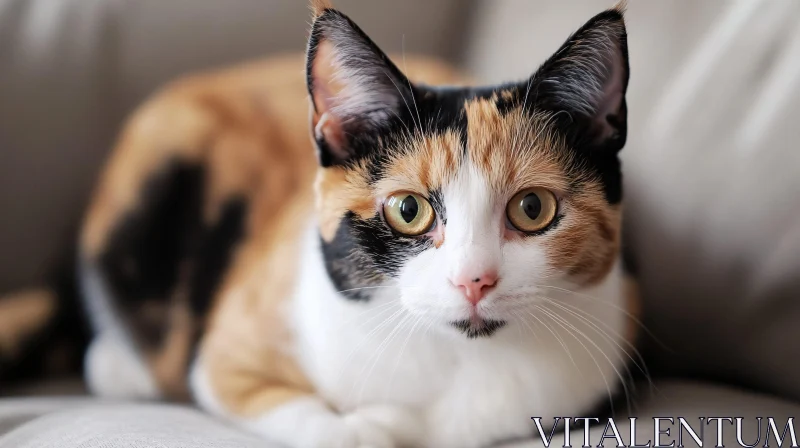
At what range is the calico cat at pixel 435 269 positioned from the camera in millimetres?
721

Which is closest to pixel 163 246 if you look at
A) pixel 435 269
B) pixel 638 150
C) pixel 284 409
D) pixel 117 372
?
pixel 117 372

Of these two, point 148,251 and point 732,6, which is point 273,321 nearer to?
point 148,251

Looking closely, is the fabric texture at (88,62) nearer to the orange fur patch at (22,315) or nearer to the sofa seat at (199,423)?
the orange fur patch at (22,315)

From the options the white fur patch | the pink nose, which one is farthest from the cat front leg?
the pink nose

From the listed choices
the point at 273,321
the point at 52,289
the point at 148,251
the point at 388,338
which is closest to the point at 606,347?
the point at 388,338

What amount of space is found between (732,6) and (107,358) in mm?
1112

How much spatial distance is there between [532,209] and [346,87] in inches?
9.6

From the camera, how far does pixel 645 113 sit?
1.07m

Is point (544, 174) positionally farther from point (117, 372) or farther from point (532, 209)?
point (117, 372)

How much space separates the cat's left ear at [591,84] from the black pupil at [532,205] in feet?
0.29

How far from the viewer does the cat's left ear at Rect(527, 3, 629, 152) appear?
28.1 inches

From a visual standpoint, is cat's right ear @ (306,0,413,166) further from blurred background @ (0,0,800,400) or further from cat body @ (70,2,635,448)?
blurred background @ (0,0,800,400)

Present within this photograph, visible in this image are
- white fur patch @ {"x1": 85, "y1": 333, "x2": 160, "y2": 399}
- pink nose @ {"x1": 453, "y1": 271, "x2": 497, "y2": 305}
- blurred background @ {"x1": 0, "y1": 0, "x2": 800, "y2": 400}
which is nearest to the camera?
pink nose @ {"x1": 453, "y1": 271, "x2": 497, "y2": 305}

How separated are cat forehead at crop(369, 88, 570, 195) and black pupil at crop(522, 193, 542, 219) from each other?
1 centimetres
